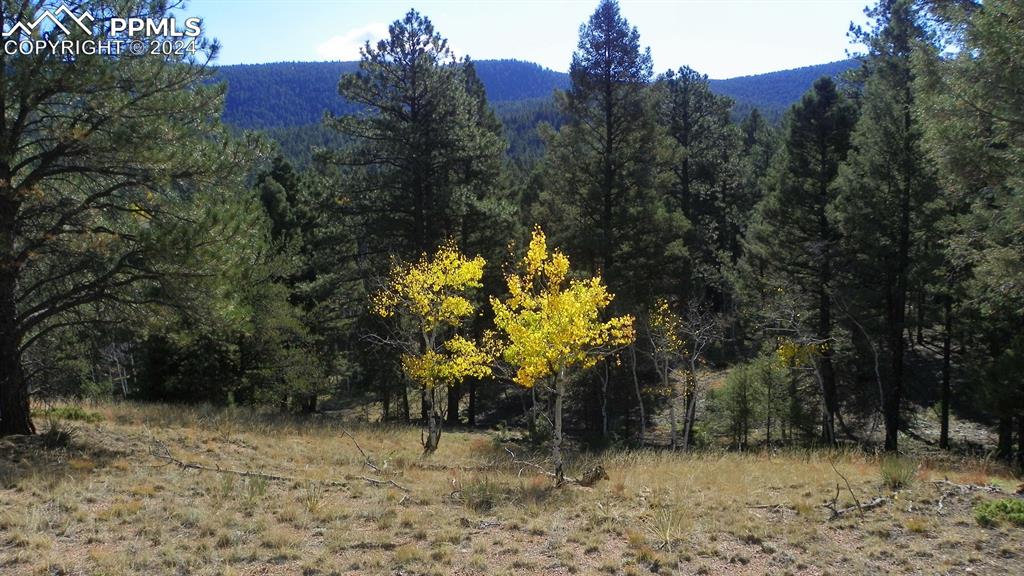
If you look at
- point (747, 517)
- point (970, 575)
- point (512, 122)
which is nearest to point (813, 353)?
point (747, 517)

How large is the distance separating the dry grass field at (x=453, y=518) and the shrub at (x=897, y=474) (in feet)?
0.15

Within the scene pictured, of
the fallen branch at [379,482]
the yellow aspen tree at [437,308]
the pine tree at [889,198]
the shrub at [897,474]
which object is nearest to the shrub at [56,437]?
the fallen branch at [379,482]

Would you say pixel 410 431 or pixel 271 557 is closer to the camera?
pixel 271 557

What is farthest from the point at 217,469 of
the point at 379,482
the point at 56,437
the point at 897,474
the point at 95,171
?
the point at 897,474

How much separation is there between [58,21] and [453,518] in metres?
10.3

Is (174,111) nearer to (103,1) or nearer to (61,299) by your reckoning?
(103,1)

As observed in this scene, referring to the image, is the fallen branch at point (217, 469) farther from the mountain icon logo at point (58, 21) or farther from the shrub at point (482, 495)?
the mountain icon logo at point (58, 21)

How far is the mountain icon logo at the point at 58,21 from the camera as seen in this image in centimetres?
963

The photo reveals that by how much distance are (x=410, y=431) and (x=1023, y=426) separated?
719 inches

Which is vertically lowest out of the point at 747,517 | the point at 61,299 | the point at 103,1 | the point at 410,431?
the point at 410,431

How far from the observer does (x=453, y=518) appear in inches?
344

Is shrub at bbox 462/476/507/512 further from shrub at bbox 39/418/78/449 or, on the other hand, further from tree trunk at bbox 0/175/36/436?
tree trunk at bbox 0/175/36/436

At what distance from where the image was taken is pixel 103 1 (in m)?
10.2

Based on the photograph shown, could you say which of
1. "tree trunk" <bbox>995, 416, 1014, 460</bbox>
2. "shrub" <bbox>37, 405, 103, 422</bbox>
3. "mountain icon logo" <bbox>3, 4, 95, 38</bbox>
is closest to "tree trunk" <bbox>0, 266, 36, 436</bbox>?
"shrub" <bbox>37, 405, 103, 422</bbox>
